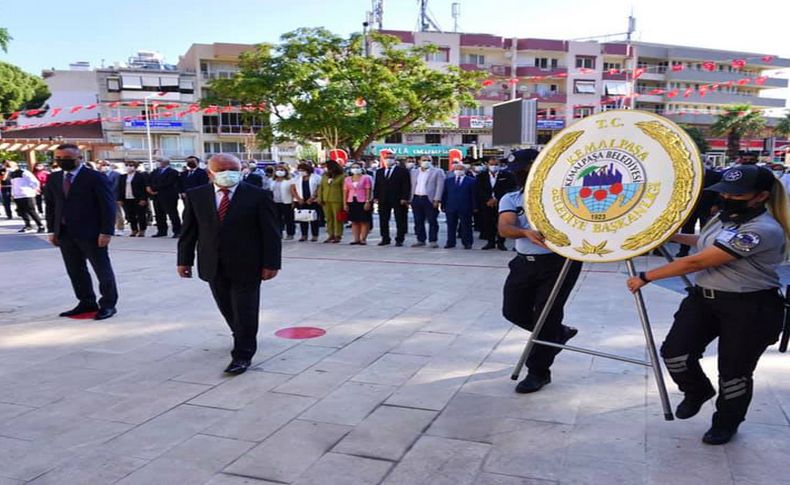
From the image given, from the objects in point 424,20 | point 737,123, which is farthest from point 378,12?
point 737,123

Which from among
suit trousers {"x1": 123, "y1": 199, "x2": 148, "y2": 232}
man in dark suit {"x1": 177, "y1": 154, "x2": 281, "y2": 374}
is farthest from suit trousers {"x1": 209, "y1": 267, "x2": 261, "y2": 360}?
suit trousers {"x1": 123, "y1": 199, "x2": 148, "y2": 232}

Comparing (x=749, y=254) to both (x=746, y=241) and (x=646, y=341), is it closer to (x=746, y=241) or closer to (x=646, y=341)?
(x=746, y=241)

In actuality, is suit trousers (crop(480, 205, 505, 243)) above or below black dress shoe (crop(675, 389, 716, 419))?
above

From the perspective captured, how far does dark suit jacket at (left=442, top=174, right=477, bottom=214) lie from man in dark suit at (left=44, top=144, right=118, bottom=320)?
20.2 ft

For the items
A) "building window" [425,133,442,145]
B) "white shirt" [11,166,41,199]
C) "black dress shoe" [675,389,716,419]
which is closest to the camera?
"black dress shoe" [675,389,716,419]

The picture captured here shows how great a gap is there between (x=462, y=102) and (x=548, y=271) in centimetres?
2703

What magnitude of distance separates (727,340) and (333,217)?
9274mm

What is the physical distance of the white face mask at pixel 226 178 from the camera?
4.37m

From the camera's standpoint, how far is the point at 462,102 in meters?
29.7

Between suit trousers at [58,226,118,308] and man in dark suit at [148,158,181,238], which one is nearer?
suit trousers at [58,226,118,308]

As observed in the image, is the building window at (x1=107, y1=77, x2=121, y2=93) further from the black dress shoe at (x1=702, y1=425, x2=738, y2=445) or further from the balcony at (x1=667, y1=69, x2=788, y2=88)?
the black dress shoe at (x1=702, y1=425, x2=738, y2=445)

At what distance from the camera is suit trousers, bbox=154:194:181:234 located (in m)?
12.4

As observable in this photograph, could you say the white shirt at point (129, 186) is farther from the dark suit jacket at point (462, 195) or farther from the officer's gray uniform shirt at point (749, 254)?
the officer's gray uniform shirt at point (749, 254)

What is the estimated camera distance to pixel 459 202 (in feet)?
34.8
